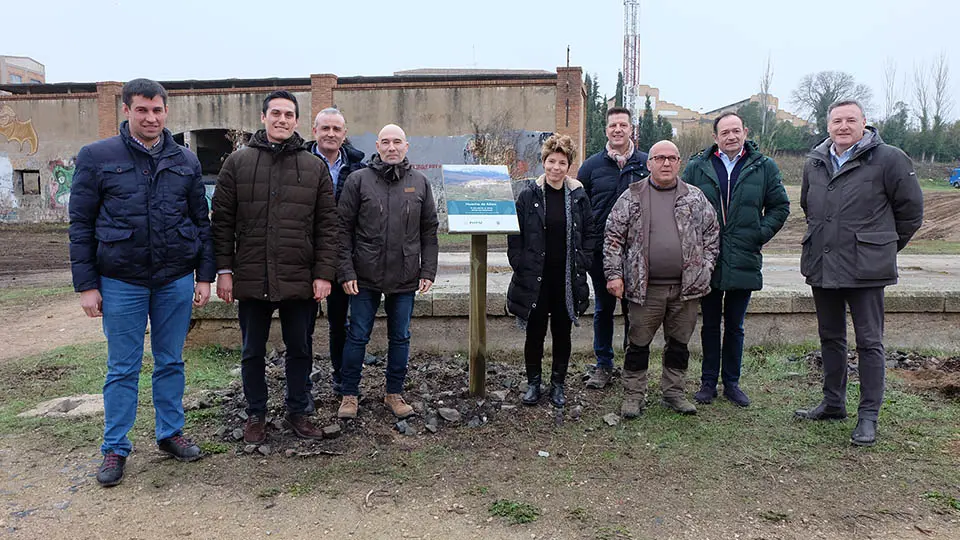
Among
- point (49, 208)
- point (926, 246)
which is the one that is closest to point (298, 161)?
point (926, 246)

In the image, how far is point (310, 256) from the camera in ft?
13.2

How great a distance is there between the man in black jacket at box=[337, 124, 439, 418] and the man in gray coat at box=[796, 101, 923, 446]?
266 cm

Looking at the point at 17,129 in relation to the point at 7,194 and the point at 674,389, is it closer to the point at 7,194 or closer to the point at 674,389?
the point at 7,194

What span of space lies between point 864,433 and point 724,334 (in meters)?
1.17

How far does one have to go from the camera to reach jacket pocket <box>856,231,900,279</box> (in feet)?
13.6

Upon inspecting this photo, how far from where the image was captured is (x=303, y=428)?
4238 mm

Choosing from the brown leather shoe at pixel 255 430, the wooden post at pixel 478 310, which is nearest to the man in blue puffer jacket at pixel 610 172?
the wooden post at pixel 478 310

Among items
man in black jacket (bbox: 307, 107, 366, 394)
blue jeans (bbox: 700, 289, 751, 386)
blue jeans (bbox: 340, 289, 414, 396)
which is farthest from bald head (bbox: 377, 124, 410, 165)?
blue jeans (bbox: 700, 289, 751, 386)

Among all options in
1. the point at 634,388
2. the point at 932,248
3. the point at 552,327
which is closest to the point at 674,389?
the point at 634,388

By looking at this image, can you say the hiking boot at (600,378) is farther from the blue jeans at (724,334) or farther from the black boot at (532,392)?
the blue jeans at (724,334)

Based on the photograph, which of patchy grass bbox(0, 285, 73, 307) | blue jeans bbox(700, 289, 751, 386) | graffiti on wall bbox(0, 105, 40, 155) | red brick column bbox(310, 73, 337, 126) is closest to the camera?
blue jeans bbox(700, 289, 751, 386)

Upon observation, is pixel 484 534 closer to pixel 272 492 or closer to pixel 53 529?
pixel 272 492

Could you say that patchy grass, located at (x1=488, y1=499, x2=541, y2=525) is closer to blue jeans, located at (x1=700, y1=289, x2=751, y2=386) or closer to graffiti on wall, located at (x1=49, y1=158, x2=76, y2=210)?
blue jeans, located at (x1=700, y1=289, x2=751, y2=386)

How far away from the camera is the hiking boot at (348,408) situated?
4.54 m
